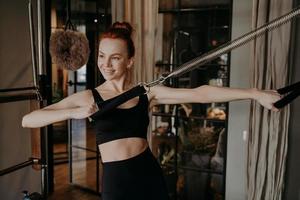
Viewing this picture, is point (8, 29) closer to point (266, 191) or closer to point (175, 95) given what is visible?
point (175, 95)

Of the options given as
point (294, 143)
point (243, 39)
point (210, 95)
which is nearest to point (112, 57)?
point (210, 95)

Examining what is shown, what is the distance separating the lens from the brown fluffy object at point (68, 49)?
2.66 metres

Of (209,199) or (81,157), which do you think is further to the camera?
(81,157)

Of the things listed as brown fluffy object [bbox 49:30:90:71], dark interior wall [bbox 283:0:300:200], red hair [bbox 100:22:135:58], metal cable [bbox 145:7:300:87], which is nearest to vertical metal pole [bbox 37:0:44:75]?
brown fluffy object [bbox 49:30:90:71]

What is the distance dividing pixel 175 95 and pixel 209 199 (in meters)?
2.05

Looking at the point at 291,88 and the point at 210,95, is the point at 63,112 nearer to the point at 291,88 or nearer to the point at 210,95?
the point at 210,95

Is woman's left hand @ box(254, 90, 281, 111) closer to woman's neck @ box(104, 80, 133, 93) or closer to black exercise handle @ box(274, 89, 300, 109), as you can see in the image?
black exercise handle @ box(274, 89, 300, 109)

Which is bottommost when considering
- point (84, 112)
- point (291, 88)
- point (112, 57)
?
point (84, 112)

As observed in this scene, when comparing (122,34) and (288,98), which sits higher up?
(122,34)

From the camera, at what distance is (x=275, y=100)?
1.53 metres

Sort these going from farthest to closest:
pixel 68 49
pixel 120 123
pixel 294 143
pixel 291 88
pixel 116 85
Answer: pixel 294 143
pixel 68 49
pixel 116 85
pixel 120 123
pixel 291 88

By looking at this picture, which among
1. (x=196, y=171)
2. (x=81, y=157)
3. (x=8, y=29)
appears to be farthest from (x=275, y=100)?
(x=81, y=157)

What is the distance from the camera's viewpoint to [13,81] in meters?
3.59

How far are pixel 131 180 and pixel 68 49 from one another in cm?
126
